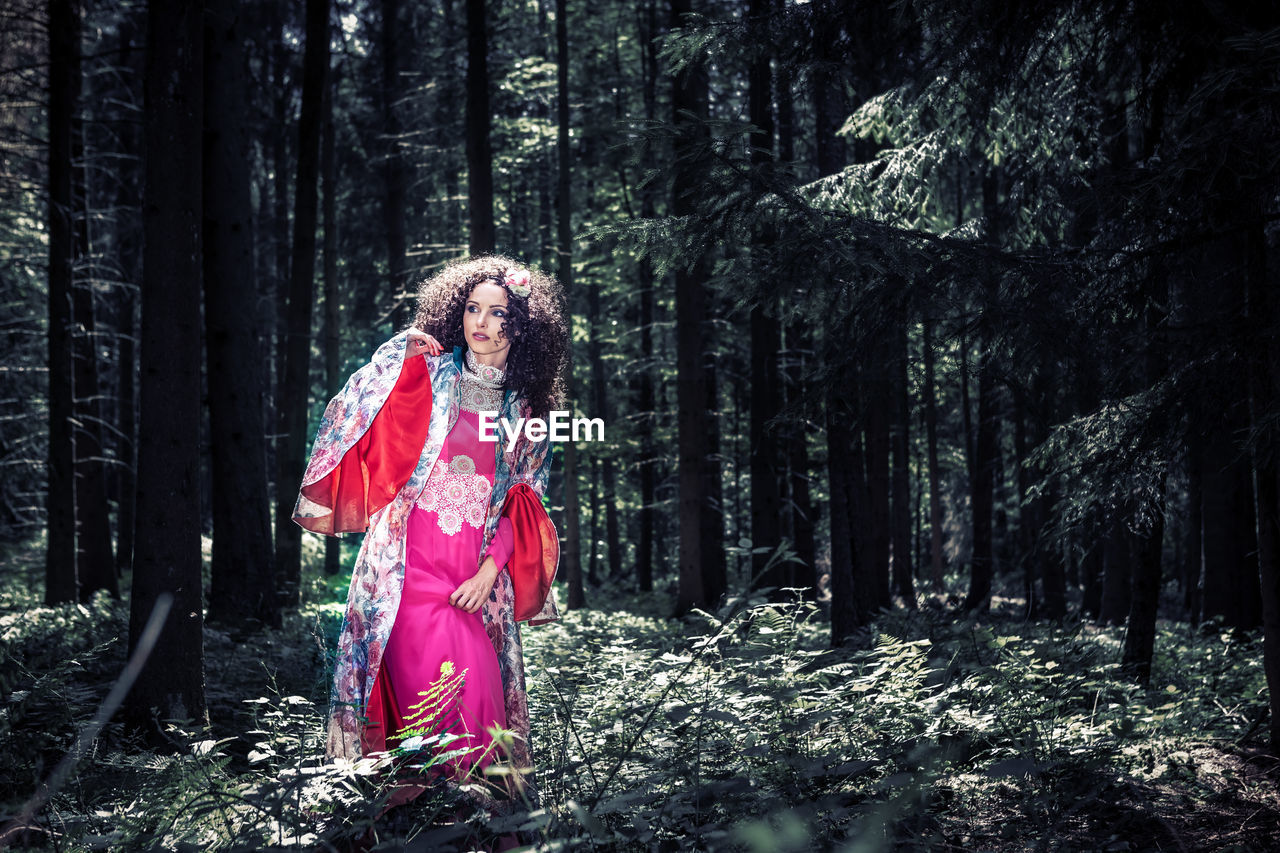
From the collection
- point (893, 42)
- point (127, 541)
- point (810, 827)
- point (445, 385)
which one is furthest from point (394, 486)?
point (127, 541)

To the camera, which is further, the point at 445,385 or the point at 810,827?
the point at 445,385

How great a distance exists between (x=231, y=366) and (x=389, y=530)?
5735mm

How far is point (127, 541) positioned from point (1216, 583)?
1791 cm

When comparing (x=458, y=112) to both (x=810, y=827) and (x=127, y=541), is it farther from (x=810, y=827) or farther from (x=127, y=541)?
(x=810, y=827)

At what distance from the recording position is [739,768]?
433cm

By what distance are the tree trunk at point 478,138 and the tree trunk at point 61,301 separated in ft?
16.0

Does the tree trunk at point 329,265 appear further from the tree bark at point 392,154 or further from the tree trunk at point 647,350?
the tree trunk at point 647,350

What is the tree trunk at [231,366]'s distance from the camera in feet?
30.1

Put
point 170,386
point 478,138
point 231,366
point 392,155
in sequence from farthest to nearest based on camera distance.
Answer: point 392,155
point 478,138
point 231,366
point 170,386

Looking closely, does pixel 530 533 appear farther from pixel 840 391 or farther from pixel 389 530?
pixel 840 391

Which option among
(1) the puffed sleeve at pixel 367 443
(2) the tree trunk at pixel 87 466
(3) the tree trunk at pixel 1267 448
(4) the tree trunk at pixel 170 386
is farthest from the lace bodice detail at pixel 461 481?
(2) the tree trunk at pixel 87 466

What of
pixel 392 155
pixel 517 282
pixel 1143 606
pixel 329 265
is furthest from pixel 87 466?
pixel 1143 606

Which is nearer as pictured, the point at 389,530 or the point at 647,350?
the point at 389,530

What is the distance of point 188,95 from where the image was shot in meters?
5.27
